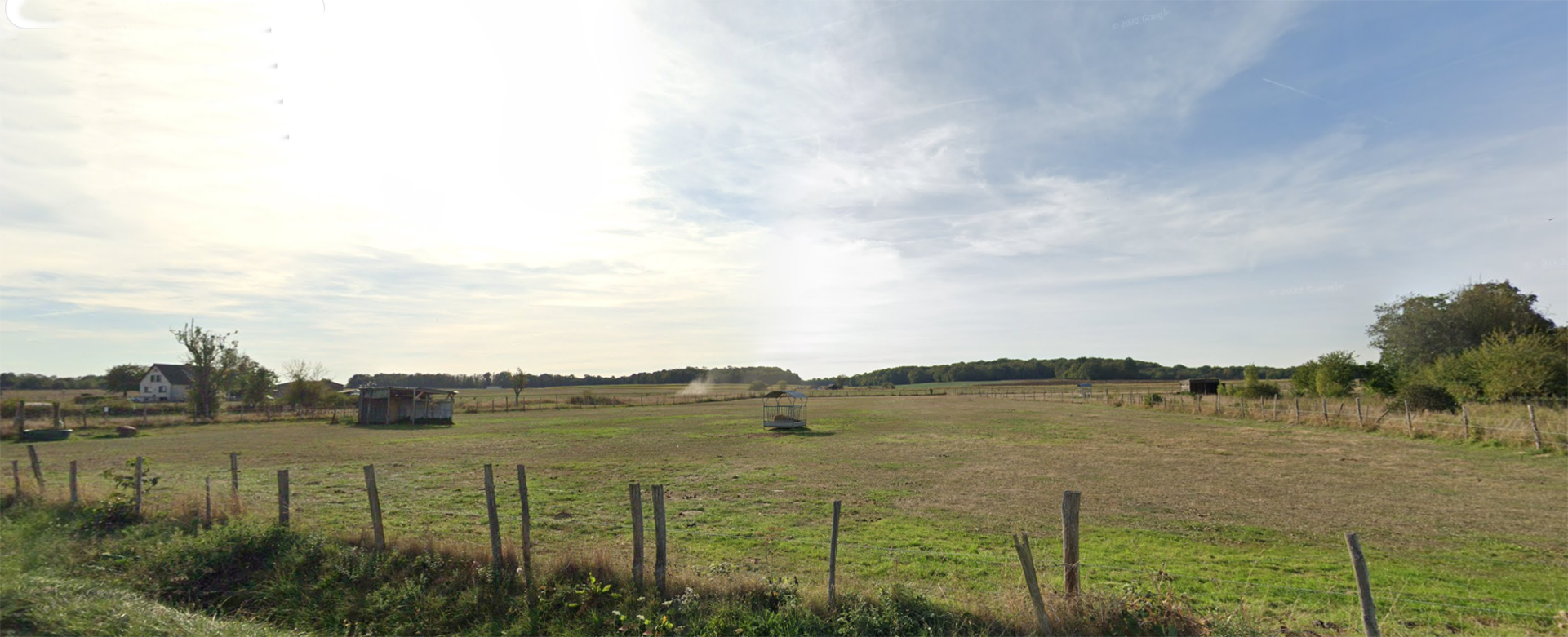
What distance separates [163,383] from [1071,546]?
383ft

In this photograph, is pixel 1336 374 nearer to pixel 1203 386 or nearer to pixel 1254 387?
pixel 1254 387

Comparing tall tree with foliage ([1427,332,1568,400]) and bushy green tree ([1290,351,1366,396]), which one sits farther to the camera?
bushy green tree ([1290,351,1366,396])

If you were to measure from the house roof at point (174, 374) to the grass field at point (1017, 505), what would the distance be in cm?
7200

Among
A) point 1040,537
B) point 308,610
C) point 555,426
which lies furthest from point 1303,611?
point 555,426

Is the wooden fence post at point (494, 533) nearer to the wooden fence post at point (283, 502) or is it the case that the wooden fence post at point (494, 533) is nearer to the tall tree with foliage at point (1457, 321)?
the wooden fence post at point (283, 502)

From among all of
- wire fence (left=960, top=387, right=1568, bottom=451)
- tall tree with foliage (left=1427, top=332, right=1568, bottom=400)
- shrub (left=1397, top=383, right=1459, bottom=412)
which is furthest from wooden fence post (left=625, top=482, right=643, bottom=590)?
shrub (left=1397, top=383, right=1459, bottom=412)

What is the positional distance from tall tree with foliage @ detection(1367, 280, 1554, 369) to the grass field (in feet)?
86.1

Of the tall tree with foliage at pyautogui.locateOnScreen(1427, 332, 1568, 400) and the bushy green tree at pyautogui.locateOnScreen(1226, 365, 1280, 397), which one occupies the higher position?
the tall tree with foliage at pyautogui.locateOnScreen(1427, 332, 1568, 400)

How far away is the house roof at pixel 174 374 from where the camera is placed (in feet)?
281

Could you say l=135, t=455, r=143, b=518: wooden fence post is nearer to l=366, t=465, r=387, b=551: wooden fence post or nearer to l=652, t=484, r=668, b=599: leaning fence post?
l=366, t=465, r=387, b=551: wooden fence post

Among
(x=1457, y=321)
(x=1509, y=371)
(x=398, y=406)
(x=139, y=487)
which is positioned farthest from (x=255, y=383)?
(x=1457, y=321)

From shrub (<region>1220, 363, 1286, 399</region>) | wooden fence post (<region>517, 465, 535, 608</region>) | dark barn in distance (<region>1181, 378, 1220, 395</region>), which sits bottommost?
dark barn in distance (<region>1181, 378, 1220, 395</region>)

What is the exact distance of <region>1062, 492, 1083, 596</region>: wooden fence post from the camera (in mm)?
6238

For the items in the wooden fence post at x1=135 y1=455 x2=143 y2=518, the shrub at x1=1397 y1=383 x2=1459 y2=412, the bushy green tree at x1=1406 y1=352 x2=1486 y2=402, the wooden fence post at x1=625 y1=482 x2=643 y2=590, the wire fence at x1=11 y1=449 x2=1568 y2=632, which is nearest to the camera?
the wooden fence post at x1=625 y1=482 x2=643 y2=590
